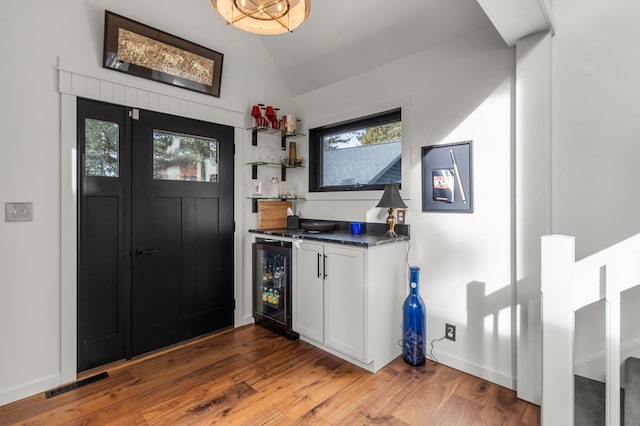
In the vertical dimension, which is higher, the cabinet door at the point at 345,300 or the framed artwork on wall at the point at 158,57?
the framed artwork on wall at the point at 158,57

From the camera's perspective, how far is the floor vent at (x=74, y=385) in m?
2.08

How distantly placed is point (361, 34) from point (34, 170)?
8.67ft

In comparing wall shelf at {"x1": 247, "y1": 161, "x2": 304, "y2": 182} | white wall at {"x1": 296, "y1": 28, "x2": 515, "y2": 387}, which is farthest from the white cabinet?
wall shelf at {"x1": 247, "y1": 161, "x2": 304, "y2": 182}

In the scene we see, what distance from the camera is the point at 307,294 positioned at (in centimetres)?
273

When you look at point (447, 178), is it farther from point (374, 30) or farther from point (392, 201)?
point (374, 30)

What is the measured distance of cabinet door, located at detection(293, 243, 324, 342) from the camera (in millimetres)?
2627

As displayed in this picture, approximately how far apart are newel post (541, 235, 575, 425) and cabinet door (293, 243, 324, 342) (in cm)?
163

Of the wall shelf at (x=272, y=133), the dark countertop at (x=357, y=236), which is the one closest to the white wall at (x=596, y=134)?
the dark countertop at (x=357, y=236)

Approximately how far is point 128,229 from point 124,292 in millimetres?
496

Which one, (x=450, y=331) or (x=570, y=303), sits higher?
(x=570, y=303)

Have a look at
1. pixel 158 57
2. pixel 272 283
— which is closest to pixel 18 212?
pixel 158 57

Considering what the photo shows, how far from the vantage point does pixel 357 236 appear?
269 centimetres

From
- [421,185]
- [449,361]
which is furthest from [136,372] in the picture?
[421,185]

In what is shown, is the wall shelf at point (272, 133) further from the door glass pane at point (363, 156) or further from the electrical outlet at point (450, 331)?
Answer: the electrical outlet at point (450, 331)
